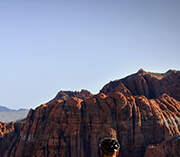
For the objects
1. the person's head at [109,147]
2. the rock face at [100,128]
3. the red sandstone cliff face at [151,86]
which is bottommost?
the person's head at [109,147]

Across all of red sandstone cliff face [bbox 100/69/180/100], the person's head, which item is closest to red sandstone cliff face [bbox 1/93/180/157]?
red sandstone cliff face [bbox 100/69/180/100]

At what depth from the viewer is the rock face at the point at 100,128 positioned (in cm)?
8725

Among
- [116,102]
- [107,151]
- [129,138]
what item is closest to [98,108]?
[116,102]

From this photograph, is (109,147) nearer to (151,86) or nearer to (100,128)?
(100,128)

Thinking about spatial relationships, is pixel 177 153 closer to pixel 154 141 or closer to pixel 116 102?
pixel 154 141

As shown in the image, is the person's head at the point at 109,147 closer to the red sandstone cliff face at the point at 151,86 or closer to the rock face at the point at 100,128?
the rock face at the point at 100,128

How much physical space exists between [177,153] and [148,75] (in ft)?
242

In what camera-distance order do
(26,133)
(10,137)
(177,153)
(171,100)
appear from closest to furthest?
(177,153), (26,133), (171,100), (10,137)

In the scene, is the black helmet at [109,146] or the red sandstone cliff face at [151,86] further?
the red sandstone cliff face at [151,86]

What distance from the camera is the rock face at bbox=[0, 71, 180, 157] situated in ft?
286

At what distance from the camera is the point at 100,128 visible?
89.8m

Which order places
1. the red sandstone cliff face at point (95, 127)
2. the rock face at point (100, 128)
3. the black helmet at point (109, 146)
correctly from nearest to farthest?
the black helmet at point (109, 146)
the rock face at point (100, 128)
the red sandstone cliff face at point (95, 127)

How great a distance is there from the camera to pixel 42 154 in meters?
85.8

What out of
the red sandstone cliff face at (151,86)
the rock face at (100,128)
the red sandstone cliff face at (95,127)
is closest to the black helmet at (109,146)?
the rock face at (100,128)
